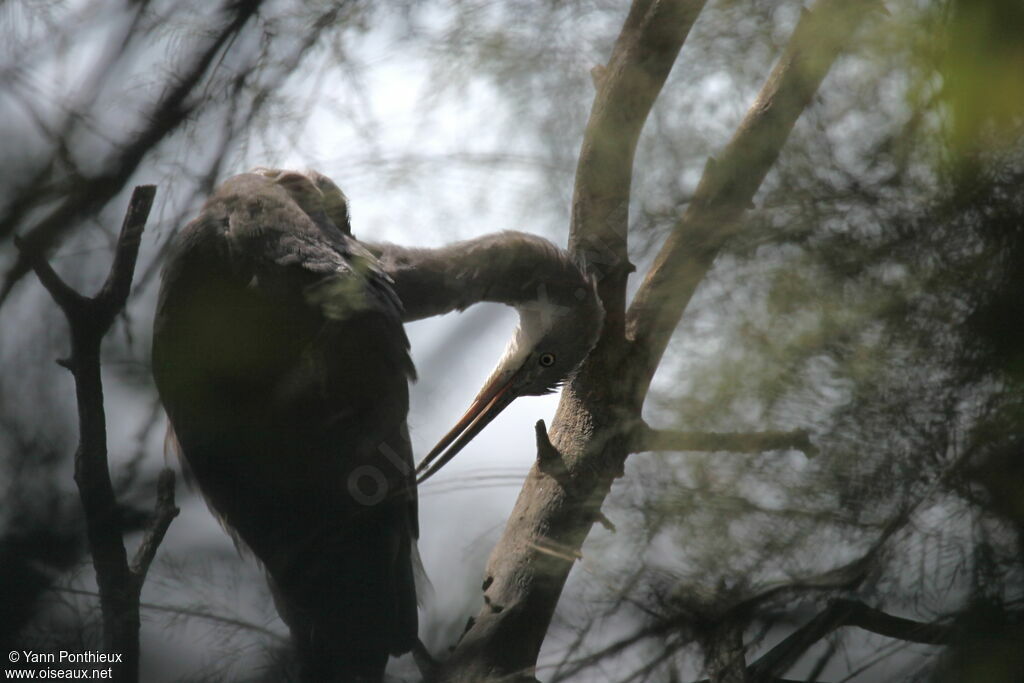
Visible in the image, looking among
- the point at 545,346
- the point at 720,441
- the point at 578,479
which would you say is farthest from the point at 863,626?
the point at 545,346

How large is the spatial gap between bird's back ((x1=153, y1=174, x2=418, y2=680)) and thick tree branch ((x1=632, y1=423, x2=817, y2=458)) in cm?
38

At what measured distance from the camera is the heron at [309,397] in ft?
3.10

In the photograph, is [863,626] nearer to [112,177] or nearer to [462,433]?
[462,433]

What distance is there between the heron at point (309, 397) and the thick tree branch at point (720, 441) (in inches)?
9.5

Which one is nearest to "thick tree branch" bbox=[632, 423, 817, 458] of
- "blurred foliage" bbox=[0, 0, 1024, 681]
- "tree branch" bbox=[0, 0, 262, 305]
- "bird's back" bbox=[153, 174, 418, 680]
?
"blurred foliage" bbox=[0, 0, 1024, 681]

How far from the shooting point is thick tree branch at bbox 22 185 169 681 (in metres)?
0.78

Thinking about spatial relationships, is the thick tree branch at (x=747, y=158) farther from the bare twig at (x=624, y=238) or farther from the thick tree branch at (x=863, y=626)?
the thick tree branch at (x=863, y=626)

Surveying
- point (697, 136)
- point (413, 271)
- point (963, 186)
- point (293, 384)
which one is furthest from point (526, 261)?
point (963, 186)

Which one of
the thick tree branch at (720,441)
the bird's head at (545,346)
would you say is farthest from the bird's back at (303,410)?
the thick tree branch at (720,441)

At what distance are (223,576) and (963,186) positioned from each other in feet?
2.45

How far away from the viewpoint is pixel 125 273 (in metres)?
0.81

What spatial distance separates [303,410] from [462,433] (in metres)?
0.21

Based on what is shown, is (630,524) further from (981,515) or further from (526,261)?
(526,261)

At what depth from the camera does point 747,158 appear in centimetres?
73
